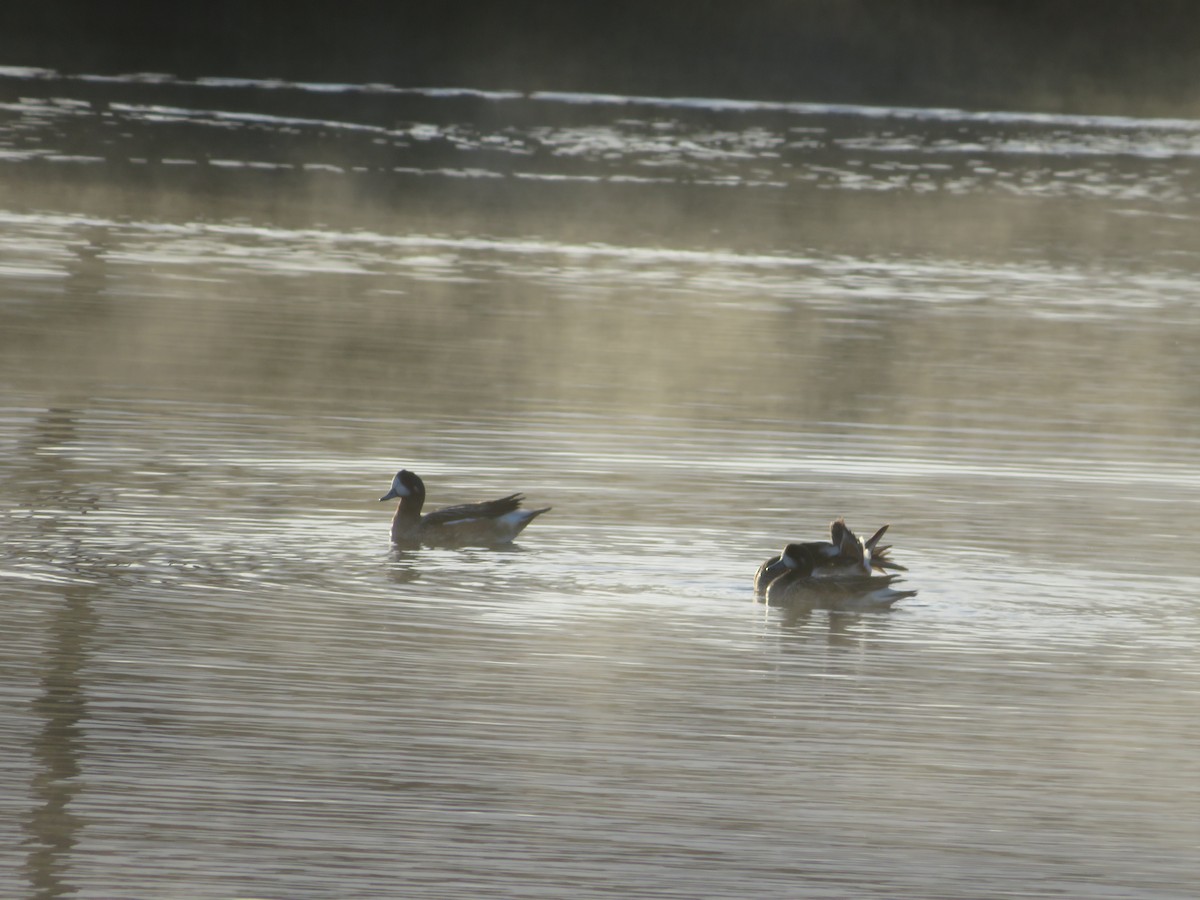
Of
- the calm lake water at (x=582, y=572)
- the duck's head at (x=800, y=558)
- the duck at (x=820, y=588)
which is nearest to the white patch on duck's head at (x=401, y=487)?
the calm lake water at (x=582, y=572)

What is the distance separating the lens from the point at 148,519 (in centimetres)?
1388

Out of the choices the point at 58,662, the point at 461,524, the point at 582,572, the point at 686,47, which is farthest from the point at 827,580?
the point at 686,47

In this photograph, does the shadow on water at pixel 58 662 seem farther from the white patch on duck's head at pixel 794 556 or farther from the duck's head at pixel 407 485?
the white patch on duck's head at pixel 794 556

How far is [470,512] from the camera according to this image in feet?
45.8

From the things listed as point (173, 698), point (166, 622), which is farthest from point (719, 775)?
point (166, 622)

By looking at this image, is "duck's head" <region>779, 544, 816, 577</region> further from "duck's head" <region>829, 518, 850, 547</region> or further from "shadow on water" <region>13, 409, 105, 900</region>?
"shadow on water" <region>13, 409, 105, 900</region>

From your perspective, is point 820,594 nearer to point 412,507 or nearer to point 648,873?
point 412,507

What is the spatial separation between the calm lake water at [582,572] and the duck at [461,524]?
15 cm

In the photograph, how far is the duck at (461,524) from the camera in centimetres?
1376

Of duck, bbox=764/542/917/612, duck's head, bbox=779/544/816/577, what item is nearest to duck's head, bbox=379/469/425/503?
duck, bbox=764/542/917/612

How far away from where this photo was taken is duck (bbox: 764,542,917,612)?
12562 mm

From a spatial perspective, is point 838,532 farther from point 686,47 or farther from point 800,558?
point 686,47

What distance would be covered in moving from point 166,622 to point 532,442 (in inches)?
237

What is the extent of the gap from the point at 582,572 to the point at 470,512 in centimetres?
97
